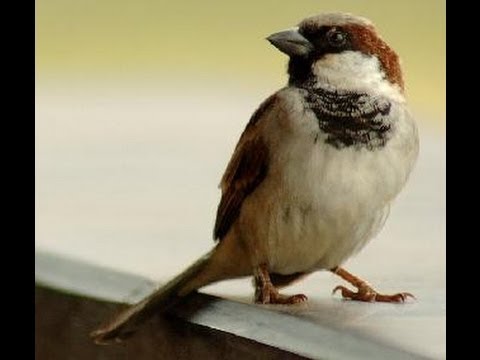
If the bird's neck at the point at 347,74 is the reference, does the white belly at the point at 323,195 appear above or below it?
below

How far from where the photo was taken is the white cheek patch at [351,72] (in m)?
1.18

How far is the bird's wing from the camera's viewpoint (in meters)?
1.23

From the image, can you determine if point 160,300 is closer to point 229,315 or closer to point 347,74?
point 229,315

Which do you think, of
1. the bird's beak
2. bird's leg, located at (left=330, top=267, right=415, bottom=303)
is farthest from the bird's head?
bird's leg, located at (left=330, top=267, right=415, bottom=303)

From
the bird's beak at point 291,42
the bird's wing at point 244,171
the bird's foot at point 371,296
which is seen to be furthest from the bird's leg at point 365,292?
the bird's beak at point 291,42

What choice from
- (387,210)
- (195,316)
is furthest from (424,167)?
(195,316)

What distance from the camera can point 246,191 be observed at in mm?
1257

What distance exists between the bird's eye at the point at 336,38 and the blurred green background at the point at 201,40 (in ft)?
0.17

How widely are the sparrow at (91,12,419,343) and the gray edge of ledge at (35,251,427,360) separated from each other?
43 mm

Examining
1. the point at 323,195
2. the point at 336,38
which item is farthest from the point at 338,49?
the point at 323,195

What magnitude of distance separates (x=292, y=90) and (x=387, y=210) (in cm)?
16

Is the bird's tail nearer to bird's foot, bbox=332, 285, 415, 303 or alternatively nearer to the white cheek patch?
bird's foot, bbox=332, 285, 415, 303

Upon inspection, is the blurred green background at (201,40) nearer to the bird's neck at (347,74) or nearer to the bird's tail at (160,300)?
the bird's neck at (347,74)
